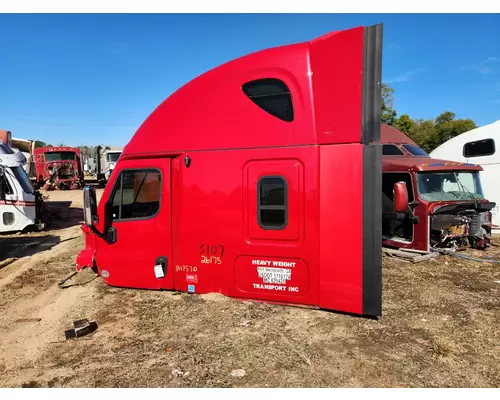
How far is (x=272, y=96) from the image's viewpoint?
166 inches

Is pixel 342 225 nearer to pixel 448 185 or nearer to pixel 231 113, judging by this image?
pixel 231 113

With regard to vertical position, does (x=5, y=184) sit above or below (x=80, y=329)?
above

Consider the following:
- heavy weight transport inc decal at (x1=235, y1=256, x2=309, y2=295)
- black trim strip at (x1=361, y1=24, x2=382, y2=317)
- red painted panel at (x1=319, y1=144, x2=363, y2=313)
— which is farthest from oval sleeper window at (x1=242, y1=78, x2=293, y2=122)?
heavy weight transport inc decal at (x1=235, y1=256, x2=309, y2=295)

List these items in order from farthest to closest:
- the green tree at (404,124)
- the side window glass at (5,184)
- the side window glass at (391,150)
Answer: the green tree at (404,124) → the side window glass at (5,184) → the side window glass at (391,150)

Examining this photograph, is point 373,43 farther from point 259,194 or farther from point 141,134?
point 141,134

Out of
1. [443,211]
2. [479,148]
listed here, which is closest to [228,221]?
[443,211]

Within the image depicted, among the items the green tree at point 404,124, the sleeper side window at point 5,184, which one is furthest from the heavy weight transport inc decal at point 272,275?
the green tree at point 404,124

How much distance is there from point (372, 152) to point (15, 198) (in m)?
11.3

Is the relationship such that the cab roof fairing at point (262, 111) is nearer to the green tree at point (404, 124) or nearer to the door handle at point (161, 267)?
the door handle at point (161, 267)

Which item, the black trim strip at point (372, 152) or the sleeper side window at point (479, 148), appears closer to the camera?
the black trim strip at point (372, 152)

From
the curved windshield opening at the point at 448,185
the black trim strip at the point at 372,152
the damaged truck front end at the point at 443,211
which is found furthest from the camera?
the curved windshield opening at the point at 448,185

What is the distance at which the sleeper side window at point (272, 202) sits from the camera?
13.6 feet

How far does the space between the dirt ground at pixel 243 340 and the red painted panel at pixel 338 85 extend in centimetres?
230

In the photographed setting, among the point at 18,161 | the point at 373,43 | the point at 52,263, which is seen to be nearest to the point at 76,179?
the point at 18,161
